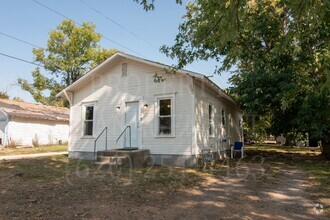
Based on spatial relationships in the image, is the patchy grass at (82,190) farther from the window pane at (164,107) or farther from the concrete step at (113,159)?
the window pane at (164,107)

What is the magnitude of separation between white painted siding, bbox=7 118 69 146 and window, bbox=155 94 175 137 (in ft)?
54.9

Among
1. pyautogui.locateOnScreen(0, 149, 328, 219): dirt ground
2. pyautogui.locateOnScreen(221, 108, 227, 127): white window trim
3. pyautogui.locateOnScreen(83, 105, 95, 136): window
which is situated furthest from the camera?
pyautogui.locateOnScreen(221, 108, 227, 127): white window trim

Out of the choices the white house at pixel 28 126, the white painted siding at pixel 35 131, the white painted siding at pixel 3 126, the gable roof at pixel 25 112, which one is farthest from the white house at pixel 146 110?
the white painted siding at pixel 3 126

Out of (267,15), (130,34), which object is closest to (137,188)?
(267,15)

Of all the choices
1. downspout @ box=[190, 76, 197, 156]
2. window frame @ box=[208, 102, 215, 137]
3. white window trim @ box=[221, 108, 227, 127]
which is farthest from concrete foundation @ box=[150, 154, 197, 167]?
white window trim @ box=[221, 108, 227, 127]

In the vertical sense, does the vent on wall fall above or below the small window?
above

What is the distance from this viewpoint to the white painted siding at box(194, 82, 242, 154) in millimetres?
12203

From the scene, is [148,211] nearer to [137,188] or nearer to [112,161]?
[137,188]

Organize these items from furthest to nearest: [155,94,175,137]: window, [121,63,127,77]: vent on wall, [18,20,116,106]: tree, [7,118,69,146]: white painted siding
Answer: [18,20,116,106]: tree → [7,118,69,146]: white painted siding → [121,63,127,77]: vent on wall → [155,94,175,137]: window

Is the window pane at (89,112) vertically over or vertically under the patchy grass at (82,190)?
over

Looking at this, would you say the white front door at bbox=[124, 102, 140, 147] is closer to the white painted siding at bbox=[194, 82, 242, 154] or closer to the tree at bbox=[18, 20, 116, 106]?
the white painted siding at bbox=[194, 82, 242, 154]

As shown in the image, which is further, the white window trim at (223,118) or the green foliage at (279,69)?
the white window trim at (223,118)

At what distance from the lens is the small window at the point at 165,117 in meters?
12.1

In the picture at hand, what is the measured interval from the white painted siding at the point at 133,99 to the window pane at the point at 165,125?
32cm
